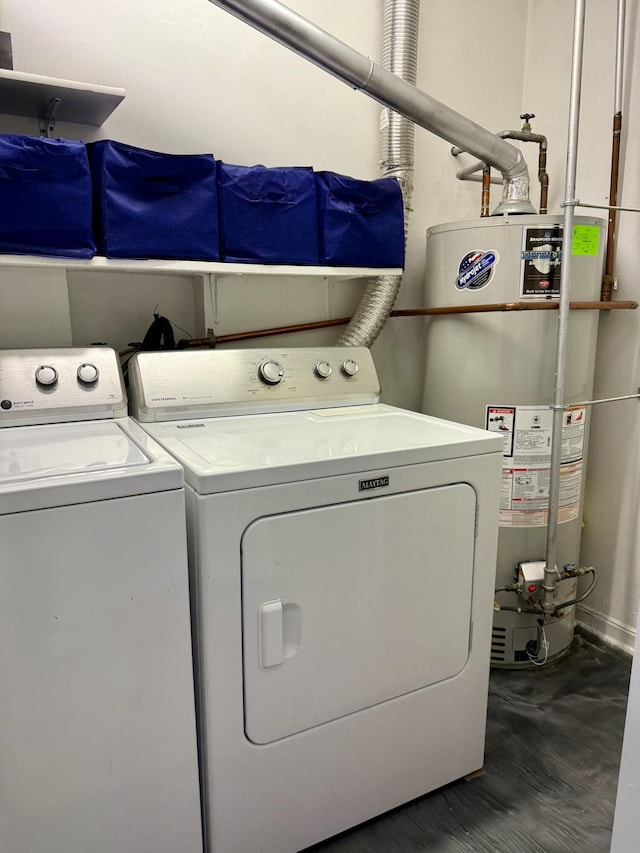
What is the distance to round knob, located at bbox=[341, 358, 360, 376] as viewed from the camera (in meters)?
2.06

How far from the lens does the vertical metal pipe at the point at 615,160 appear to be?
2143mm

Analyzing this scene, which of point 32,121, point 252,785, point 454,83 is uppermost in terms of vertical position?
point 454,83

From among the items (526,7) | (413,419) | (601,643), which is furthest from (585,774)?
(526,7)

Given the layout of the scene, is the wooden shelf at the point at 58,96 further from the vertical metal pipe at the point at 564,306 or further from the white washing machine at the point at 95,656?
the vertical metal pipe at the point at 564,306

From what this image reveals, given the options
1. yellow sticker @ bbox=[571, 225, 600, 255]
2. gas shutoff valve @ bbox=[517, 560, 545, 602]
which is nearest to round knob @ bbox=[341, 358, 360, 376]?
yellow sticker @ bbox=[571, 225, 600, 255]

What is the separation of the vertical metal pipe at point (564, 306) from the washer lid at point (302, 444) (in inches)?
21.8

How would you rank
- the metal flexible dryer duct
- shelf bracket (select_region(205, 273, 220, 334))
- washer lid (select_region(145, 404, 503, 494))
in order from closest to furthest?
washer lid (select_region(145, 404, 503, 494)), shelf bracket (select_region(205, 273, 220, 334)), the metal flexible dryer duct

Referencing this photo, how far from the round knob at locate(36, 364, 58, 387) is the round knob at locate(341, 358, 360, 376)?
93 centimetres

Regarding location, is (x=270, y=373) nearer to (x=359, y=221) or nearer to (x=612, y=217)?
(x=359, y=221)

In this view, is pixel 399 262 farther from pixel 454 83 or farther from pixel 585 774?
pixel 585 774

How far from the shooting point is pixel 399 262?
2084 millimetres

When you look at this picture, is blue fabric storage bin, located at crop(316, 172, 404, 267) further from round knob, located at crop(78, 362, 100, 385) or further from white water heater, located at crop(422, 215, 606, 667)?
round knob, located at crop(78, 362, 100, 385)

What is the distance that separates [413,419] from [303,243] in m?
0.67

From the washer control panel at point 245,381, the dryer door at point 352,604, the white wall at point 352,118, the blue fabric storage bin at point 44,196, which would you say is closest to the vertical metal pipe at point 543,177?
the white wall at point 352,118
